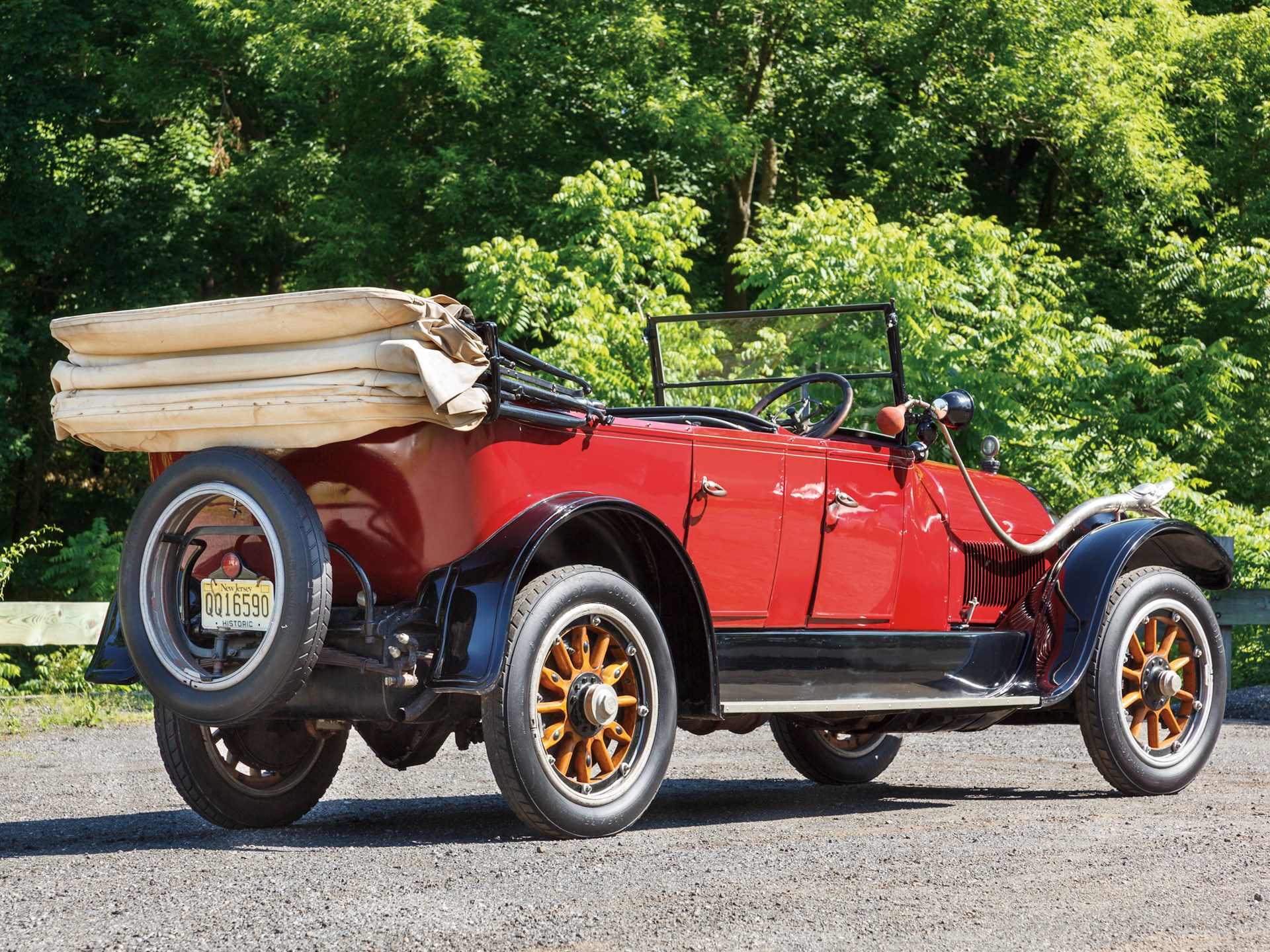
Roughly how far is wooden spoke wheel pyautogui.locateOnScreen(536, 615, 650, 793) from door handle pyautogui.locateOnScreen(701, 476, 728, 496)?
706mm

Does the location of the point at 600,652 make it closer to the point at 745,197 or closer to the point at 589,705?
the point at 589,705

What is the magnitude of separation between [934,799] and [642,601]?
2216 millimetres

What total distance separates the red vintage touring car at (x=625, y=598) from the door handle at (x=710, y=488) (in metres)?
0.01

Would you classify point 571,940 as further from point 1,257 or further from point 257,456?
point 1,257

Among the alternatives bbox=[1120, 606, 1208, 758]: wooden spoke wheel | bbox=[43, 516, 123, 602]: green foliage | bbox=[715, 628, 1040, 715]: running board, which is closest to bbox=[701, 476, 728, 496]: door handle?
bbox=[715, 628, 1040, 715]: running board

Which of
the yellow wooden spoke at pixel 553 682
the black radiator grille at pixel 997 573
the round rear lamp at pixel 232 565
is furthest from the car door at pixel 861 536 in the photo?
the round rear lamp at pixel 232 565

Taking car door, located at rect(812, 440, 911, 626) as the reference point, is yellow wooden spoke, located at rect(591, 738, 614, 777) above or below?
below

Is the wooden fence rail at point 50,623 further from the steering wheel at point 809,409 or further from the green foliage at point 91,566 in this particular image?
the green foliage at point 91,566

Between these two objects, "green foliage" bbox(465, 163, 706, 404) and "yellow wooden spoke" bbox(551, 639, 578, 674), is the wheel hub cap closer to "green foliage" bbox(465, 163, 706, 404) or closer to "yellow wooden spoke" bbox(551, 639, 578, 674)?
"yellow wooden spoke" bbox(551, 639, 578, 674)

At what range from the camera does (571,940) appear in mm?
3162

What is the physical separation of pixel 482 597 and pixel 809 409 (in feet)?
8.23

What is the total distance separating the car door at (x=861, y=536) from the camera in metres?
5.55

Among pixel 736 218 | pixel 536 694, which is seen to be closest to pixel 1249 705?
pixel 536 694

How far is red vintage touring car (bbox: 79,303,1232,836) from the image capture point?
431 centimetres
